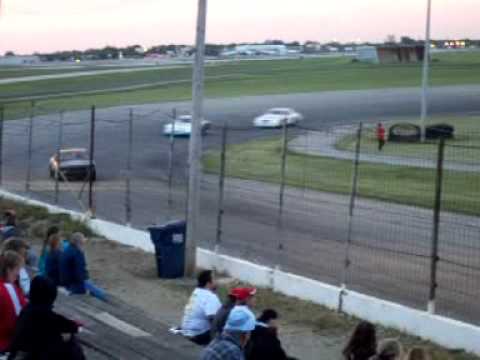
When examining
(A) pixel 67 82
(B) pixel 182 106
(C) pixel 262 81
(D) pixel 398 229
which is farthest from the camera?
(C) pixel 262 81

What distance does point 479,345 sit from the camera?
1262 cm

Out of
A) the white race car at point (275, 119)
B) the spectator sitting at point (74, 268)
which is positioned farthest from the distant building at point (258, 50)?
the spectator sitting at point (74, 268)

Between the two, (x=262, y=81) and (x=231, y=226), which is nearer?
(x=231, y=226)

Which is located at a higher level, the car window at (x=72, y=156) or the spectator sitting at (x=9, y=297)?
the spectator sitting at (x=9, y=297)

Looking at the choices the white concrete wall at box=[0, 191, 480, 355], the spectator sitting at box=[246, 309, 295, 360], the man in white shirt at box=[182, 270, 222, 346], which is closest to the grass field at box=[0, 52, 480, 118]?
the white concrete wall at box=[0, 191, 480, 355]

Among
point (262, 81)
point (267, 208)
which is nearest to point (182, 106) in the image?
point (262, 81)

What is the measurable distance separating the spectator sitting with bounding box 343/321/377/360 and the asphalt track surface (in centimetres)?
540

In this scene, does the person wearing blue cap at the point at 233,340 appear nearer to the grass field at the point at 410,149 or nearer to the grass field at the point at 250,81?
the grass field at the point at 410,149

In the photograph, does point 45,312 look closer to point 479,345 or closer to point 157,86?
point 479,345

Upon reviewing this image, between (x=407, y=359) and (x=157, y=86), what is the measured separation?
81123 millimetres

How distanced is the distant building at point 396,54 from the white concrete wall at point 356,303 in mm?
86052

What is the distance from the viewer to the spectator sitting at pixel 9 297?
860 centimetres

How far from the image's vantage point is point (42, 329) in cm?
A: 772

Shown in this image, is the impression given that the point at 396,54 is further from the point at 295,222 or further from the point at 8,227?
the point at 8,227
